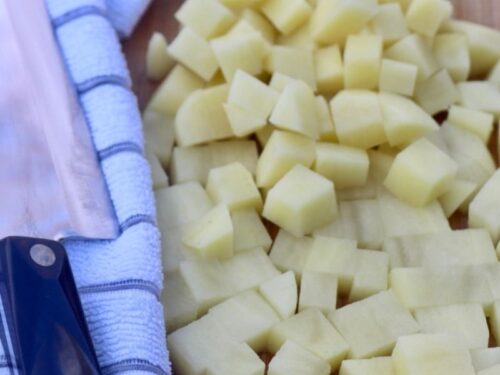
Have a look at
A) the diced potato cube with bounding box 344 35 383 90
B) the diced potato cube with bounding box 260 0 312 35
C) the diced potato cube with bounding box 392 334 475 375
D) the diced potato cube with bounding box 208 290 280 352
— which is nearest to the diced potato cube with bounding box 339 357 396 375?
the diced potato cube with bounding box 392 334 475 375

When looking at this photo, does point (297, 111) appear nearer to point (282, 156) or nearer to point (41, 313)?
point (282, 156)

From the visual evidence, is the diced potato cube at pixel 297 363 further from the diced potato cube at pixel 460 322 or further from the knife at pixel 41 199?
the knife at pixel 41 199

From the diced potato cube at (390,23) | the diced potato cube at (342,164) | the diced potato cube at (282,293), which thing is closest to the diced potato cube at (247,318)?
the diced potato cube at (282,293)

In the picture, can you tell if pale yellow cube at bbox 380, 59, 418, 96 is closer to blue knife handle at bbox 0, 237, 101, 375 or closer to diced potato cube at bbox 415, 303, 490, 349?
diced potato cube at bbox 415, 303, 490, 349

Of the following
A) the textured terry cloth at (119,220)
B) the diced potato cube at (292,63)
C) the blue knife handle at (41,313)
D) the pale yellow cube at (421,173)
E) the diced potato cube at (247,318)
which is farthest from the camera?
the diced potato cube at (292,63)

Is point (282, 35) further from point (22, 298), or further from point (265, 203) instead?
→ point (22, 298)

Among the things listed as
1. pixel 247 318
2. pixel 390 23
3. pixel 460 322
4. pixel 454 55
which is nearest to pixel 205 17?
pixel 390 23

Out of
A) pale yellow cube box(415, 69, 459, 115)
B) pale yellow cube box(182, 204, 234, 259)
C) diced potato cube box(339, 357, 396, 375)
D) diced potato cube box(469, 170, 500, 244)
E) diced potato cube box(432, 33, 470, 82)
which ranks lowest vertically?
diced potato cube box(339, 357, 396, 375)
